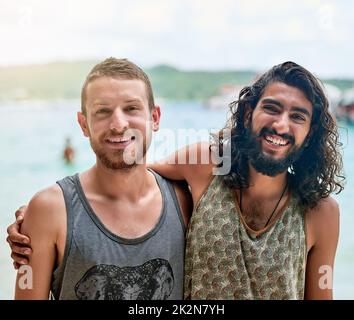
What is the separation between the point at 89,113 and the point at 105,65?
138mm

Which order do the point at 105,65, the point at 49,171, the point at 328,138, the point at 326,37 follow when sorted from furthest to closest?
the point at 49,171 → the point at 326,37 → the point at 328,138 → the point at 105,65

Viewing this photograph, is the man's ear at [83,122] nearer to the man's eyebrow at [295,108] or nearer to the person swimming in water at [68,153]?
the man's eyebrow at [295,108]

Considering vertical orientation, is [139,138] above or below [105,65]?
below

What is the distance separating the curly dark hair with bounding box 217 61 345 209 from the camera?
149cm

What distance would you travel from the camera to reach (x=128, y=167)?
1.48 m

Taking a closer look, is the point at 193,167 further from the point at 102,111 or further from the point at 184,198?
the point at 102,111

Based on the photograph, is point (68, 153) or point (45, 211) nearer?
point (45, 211)

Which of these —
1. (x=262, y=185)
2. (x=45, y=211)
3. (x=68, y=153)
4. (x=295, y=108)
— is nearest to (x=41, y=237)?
(x=45, y=211)

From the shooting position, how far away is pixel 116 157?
146cm

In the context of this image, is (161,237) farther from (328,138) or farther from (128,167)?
(328,138)

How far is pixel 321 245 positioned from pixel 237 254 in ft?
0.88

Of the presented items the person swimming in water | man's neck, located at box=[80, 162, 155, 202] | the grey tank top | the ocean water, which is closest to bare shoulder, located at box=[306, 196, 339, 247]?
the grey tank top

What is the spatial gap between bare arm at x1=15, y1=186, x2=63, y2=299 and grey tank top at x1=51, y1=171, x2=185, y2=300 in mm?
27
